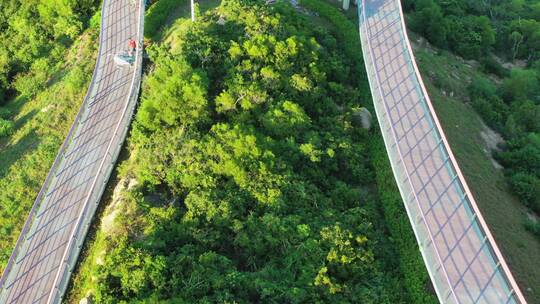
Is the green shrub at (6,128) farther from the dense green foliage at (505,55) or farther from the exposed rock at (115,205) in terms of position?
the dense green foliage at (505,55)

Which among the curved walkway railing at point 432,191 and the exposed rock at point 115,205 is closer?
the curved walkway railing at point 432,191

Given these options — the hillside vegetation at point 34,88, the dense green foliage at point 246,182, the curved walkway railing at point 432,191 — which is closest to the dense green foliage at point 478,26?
the curved walkway railing at point 432,191

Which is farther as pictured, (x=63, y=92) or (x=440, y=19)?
(x=440, y=19)

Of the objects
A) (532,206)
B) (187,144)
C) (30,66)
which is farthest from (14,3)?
(532,206)

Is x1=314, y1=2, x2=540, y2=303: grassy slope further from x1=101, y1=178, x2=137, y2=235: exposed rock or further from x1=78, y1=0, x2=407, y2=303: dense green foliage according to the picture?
x1=101, y1=178, x2=137, y2=235: exposed rock

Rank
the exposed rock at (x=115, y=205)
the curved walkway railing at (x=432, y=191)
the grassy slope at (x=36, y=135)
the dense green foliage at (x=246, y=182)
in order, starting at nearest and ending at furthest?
the curved walkway railing at (x=432, y=191) < the dense green foliage at (x=246, y=182) < the exposed rock at (x=115, y=205) < the grassy slope at (x=36, y=135)

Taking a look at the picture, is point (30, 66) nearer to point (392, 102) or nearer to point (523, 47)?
point (392, 102)

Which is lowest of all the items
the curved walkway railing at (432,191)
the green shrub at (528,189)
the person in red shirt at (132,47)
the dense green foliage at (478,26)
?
the green shrub at (528,189)
